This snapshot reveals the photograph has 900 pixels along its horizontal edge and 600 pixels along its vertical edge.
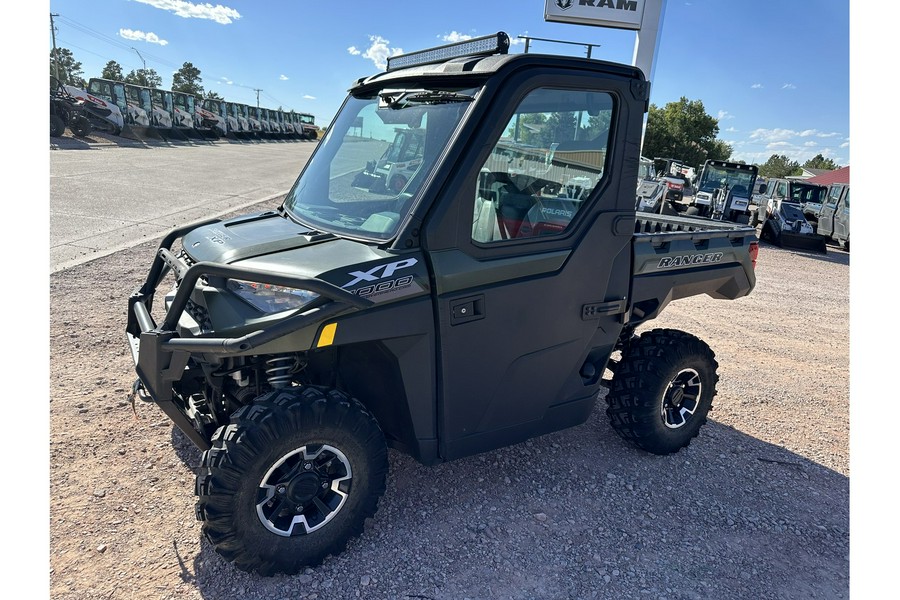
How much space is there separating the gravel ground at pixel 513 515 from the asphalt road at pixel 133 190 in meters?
4.34

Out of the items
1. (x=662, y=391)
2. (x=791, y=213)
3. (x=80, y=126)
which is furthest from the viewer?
(x=80, y=126)

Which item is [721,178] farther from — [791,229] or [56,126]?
[56,126]

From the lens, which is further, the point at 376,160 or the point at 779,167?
the point at 779,167

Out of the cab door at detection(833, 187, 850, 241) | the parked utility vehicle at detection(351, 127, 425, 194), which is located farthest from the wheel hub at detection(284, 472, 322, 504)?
the cab door at detection(833, 187, 850, 241)

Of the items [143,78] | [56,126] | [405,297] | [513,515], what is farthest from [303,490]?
[143,78]

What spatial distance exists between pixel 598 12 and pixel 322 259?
12.7 metres

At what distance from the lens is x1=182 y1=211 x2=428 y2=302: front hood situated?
2.49m

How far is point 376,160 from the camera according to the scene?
10.2ft

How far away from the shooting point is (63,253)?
7.51 metres

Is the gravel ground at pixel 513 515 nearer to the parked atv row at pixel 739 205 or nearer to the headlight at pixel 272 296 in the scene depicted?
the headlight at pixel 272 296

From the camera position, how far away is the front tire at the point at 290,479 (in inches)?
95.0

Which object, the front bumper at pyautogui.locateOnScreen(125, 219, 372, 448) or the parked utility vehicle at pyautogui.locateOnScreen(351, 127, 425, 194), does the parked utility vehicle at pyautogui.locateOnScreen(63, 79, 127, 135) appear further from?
the front bumper at pyautogui.locateOnScreen(125, 219, 372, 448)

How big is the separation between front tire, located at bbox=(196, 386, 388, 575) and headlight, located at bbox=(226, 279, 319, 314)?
1.26 feet

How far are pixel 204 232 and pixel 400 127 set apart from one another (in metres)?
1.23
